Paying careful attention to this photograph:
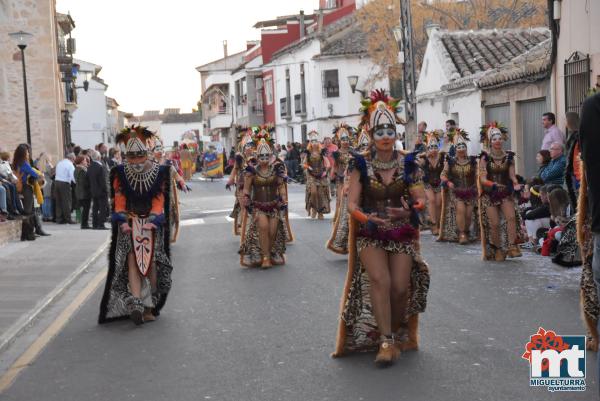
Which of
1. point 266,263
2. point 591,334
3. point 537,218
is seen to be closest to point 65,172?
point 266,263

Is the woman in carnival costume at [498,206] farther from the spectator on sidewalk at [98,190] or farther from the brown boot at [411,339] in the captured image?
the spectator on sidewalk at [98,190]

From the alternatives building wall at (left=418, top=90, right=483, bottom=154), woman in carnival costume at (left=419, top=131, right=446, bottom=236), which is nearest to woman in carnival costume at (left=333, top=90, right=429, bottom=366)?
woman in carnival costume at (left=419, top=131, right=446, bottom=236)

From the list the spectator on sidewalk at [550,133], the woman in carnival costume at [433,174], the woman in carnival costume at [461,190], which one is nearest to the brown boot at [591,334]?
the woman in carnival costume at [461,190]

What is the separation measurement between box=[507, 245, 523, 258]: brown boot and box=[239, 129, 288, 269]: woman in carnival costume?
332 centimetres

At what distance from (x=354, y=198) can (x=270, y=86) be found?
60497 mm

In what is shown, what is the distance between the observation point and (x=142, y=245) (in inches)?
395

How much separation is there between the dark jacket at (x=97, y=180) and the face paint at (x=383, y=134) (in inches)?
606

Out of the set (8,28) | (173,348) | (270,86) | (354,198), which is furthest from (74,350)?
(270,86)

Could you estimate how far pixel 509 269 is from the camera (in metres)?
13.0

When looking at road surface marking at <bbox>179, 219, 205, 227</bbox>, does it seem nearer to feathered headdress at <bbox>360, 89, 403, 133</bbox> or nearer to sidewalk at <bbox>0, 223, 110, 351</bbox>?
sidewalk at <bbox>0, 223, 110, 351</bbox>

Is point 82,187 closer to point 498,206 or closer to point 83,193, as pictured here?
point 83,193

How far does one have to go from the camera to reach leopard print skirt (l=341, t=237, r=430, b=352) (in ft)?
25.7

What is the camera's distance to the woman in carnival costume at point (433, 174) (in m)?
18.2

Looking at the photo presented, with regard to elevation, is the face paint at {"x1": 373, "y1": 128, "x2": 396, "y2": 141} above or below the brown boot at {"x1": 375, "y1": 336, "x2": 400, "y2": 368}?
above
